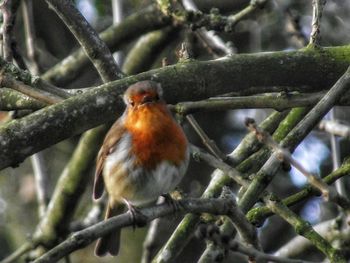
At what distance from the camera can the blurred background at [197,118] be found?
23.1 feet

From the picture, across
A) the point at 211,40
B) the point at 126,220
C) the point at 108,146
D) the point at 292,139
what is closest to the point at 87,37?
the point at 108,146

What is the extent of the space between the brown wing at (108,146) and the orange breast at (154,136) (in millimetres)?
84

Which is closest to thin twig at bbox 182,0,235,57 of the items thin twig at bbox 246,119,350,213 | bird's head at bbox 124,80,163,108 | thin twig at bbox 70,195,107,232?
thin twig at bbox 70,195,107,232

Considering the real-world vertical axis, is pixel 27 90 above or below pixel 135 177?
above

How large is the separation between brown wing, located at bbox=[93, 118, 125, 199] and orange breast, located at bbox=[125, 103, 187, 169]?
0.08 meters

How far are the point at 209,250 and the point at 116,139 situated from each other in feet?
3.38

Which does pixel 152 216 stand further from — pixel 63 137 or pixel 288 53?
pixel 288 53

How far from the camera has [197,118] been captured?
7531 millimetres

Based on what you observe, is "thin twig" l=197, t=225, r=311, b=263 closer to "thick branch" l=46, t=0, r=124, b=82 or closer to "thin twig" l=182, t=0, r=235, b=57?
"thick branch" l=46, t=0, r=124, b=82

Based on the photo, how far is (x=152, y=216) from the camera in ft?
12.1

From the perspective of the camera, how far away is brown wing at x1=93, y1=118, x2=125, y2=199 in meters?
4.56

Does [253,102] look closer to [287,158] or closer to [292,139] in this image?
[292,139]

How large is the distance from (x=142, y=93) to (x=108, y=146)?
1.71 feet

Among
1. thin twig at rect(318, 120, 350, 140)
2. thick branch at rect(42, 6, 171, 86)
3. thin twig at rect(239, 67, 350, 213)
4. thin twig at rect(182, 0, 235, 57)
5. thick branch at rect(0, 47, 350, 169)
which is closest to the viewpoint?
thin twig at rect(239, 67, 350, 213)
